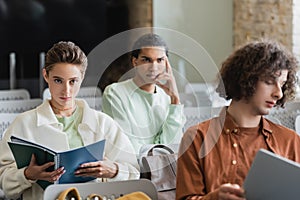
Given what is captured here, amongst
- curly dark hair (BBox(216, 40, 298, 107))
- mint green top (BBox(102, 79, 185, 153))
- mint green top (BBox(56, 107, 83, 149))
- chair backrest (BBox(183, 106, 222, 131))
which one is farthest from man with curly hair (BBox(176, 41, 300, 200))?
chair backrest (BBox(183, 106, 222, 131))

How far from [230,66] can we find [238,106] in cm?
14

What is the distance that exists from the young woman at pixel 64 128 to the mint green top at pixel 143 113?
220mm

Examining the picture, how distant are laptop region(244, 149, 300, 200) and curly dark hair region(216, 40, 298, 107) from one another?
0.37 metres

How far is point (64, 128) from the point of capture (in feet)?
9.65

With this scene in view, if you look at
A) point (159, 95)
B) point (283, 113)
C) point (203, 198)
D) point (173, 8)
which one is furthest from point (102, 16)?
point (203, 198)

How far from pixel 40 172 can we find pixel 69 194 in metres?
0.29

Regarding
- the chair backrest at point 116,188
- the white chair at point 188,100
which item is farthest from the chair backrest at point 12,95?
the chair backrest at point 116,188

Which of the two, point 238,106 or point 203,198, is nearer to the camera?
point 203,198

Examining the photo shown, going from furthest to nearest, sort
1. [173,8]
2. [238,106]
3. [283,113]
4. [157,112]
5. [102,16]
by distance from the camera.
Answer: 1. [102,16]
2. [173,8]
3. [283,113]
4. [157,112]
5. [238,106]

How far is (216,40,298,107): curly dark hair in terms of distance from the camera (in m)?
2.30

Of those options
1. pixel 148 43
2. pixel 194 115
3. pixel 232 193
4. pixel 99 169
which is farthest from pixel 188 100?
pixel 232 193

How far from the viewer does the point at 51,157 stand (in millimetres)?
2619

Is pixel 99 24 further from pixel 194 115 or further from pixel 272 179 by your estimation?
pixel 272 179

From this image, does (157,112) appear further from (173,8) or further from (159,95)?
(173,8)
